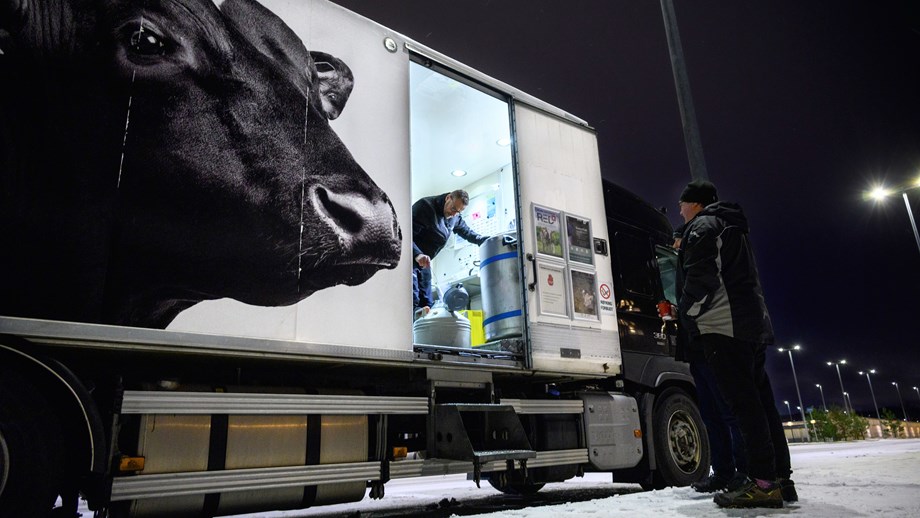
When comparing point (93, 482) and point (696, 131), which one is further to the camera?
point (696, 131)

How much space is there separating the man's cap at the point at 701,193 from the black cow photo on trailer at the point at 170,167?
87.1 inches

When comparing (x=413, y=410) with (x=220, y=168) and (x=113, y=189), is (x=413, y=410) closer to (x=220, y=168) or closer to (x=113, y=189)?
(x=220, y=168)

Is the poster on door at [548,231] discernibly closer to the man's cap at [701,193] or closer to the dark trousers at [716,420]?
the man's cap at [701,193]

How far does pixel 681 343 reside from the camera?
4469 millimetres

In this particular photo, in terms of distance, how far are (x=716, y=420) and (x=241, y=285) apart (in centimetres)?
357

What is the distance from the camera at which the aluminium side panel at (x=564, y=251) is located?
4676 mm

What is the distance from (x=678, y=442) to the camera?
5535 mm

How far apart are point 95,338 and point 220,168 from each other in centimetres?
107

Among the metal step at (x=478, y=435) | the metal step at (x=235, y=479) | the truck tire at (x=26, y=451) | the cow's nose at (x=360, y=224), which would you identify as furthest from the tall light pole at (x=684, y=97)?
the truck tire at (x=26, y=451)

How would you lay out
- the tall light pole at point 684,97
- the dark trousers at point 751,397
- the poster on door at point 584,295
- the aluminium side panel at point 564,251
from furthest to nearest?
the tall light pole at point 684,97, the poster on door at point 584,295, the aluminium side panel at point 564,251, the dark trousers at point 751,397

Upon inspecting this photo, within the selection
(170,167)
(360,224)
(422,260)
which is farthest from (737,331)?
(170,167)

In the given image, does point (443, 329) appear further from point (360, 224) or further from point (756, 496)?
point (756, 496)

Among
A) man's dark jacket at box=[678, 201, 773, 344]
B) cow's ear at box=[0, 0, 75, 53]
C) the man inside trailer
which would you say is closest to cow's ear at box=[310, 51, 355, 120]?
cow's ear at box=[0, 0, 75, 53]

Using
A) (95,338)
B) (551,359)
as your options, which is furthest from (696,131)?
(95,338)
